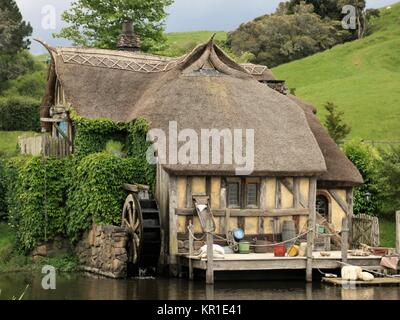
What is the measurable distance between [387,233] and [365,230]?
16.1 ft

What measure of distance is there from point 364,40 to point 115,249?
57917mm

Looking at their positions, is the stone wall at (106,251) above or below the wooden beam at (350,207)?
below

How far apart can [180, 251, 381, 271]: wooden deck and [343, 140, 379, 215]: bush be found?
9.83 m

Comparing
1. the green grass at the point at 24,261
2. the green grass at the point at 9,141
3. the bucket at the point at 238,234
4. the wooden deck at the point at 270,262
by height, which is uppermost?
the green grass at the point at 9,141

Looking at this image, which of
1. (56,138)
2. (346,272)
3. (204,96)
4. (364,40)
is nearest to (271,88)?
(204,96)

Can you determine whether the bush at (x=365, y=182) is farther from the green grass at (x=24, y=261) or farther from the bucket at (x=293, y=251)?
the green grass at (x=24, y=261)

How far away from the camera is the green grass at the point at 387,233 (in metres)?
41.8

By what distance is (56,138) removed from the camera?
39.3 metres

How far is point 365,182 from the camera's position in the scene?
43969mm

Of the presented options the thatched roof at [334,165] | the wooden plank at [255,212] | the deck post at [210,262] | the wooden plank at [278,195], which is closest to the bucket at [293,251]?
the wooden plank at [255,212]

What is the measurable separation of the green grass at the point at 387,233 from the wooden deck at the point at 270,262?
7.80m

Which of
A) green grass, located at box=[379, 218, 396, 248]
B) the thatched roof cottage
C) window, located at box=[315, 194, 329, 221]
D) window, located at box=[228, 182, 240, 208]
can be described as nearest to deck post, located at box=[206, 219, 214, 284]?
the thatched roof cottage

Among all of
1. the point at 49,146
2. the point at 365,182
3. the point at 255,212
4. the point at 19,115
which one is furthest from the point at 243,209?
the point at 19,115
